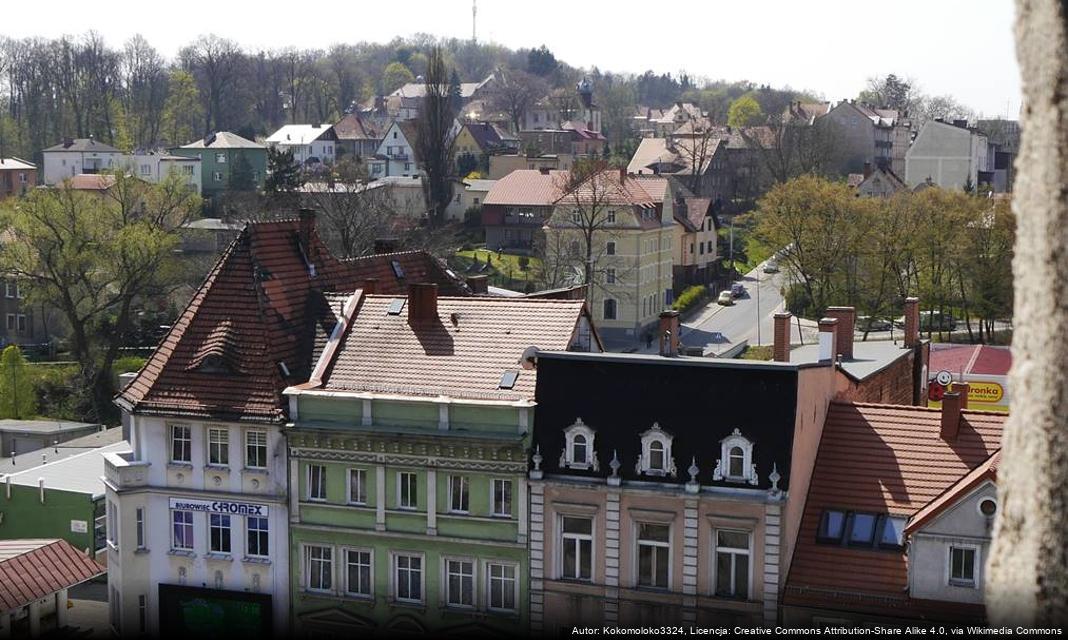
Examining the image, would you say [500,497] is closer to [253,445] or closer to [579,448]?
[579,448]

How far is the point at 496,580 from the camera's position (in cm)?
2684

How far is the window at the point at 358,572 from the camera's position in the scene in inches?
1084

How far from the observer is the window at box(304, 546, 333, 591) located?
91.4 ft

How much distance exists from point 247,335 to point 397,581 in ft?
19.2

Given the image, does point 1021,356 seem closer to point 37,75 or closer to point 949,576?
point 949,576

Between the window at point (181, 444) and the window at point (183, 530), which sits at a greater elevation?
the window at point (181, 444)

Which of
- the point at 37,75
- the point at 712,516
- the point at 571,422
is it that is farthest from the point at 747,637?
the point at 37,75

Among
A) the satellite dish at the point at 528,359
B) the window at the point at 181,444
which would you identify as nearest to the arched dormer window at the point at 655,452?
the satellite dish at the point at 528,359

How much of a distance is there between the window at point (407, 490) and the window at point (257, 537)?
115 inches

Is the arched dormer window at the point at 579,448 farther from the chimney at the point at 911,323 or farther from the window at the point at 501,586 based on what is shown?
the chimney at the point at 911,323

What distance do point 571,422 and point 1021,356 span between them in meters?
19.1

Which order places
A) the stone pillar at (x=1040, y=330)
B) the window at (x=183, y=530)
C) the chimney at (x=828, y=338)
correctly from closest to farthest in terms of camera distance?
the stone pillar at (x=1040, y=330) < the window at (x=183, y=530) < the chimney at (x=828, y=338)

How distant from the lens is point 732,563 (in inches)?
993

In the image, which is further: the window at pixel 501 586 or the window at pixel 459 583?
the window at pixel 459 583
